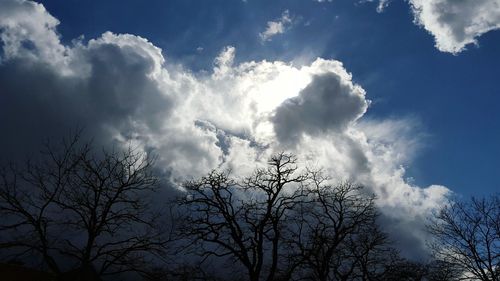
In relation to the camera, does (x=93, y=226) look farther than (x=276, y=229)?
No

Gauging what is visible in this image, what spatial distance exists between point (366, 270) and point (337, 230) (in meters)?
5.70

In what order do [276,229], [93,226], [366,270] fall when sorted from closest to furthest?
[93,226], [276,229], [366,270]

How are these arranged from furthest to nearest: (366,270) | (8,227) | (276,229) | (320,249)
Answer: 1. (366,270)
2. (320,249)
3. (276,229)
4. (8,227)

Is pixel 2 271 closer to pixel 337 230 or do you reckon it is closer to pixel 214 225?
pixel 214 225

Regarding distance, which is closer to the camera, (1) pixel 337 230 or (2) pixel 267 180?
(2) pixel 267 180

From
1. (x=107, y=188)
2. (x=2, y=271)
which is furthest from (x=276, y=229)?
(x=2, y=271)

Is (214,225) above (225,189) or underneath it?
underneath

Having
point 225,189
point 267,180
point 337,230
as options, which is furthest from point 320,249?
point 225,189

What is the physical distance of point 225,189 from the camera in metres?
22.1

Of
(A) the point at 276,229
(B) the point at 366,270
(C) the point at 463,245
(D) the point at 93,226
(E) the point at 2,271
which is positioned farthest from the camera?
(E) the point at 2,271

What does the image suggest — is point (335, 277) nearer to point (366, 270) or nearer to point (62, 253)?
point (366, 270)

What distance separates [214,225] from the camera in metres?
21.2

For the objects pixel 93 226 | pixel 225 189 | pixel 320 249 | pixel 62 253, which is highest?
pixel 225 189

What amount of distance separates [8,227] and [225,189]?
36.0 ft
